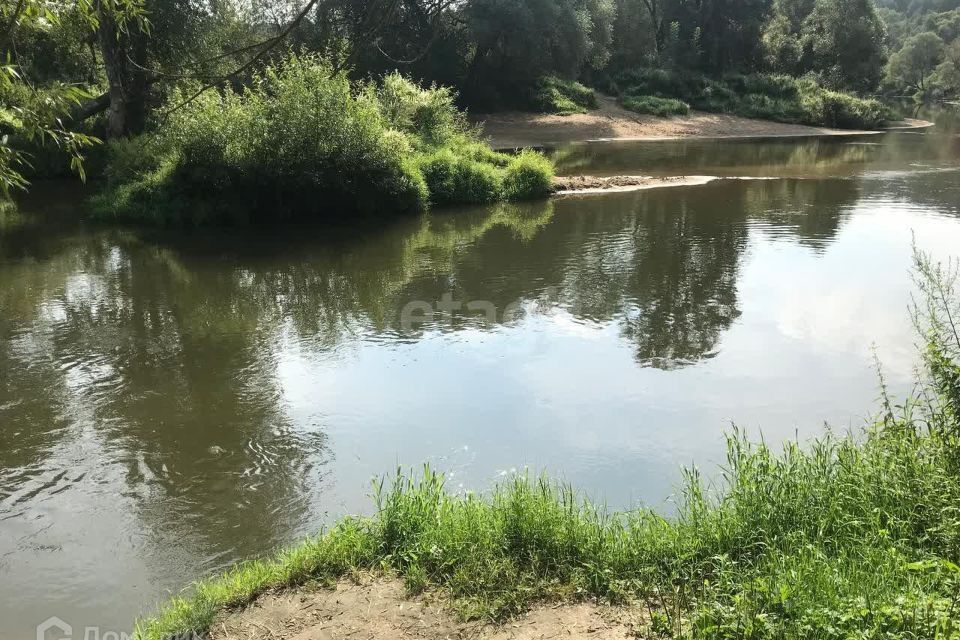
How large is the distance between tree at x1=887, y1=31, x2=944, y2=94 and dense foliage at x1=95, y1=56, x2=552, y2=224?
8967 centimetres

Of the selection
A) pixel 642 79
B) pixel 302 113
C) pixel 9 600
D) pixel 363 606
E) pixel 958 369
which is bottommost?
pixel 9 600

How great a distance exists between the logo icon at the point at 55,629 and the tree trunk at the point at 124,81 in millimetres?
22693

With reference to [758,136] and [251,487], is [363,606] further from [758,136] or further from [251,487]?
[758,136]

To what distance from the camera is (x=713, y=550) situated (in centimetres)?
500

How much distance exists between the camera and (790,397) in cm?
955

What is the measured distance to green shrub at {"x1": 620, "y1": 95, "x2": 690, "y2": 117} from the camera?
161 feet

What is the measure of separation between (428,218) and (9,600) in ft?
55.2

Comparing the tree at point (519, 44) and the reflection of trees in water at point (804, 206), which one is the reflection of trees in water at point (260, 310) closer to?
the reflection of trees in water at point (804, 206)

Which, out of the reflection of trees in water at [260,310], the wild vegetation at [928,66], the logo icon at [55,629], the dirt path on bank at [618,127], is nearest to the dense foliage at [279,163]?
the reflection of trees in water at [260,310]

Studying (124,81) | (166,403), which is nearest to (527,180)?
(124,81)

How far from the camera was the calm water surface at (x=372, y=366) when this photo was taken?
23.3 feet

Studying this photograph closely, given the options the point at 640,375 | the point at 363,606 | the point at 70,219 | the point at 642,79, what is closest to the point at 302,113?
the point at 70,219

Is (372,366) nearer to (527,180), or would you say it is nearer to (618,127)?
(527,180)

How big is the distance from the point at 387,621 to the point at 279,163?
16828 millimetres
